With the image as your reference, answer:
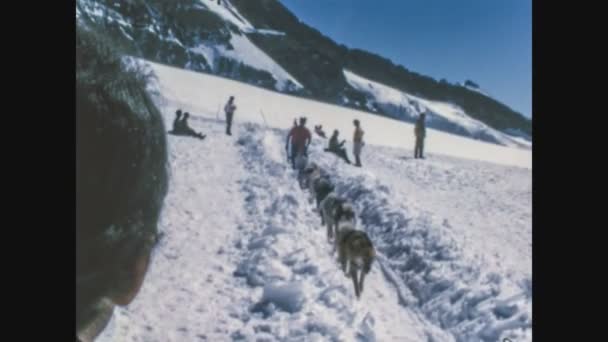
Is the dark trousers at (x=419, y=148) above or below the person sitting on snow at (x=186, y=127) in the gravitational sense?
below

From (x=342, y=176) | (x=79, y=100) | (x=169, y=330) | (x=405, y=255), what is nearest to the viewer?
(x=79, y=100)

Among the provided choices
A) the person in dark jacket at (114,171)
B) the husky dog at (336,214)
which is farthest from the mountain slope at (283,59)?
the person in dark jacket at (114,171)

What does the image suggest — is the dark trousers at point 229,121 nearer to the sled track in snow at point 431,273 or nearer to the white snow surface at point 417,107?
the sled track in snow at point 431,273

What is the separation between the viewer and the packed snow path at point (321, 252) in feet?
13.2

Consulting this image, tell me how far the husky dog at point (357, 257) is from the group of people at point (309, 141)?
0.82 metres

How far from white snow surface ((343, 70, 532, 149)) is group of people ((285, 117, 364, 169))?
32 cm

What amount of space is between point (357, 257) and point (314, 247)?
480 millimetres

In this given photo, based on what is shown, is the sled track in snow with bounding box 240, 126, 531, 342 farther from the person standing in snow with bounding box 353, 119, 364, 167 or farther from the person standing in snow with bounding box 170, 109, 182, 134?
the person standing in snow with bounding box 170, 109, 182, 134

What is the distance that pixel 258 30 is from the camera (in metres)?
4.94

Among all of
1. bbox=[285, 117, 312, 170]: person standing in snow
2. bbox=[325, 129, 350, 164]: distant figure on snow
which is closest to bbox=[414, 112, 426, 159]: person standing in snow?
bbox=[325, 129, 350, 164]: distant figure on snow
